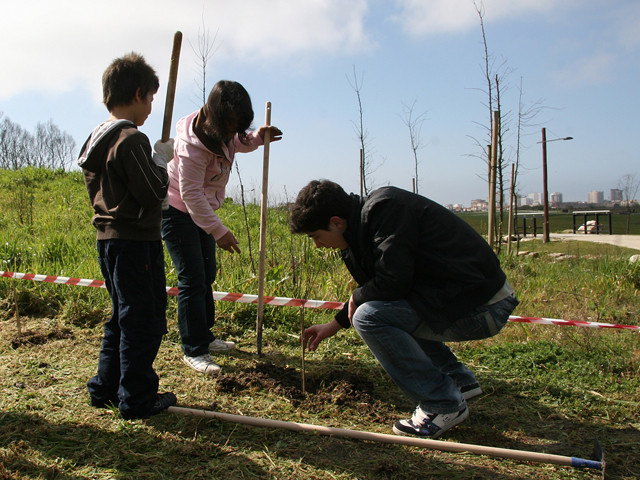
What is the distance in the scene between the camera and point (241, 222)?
10.3 meters

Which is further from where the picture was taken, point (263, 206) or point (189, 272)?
point (263, 206)

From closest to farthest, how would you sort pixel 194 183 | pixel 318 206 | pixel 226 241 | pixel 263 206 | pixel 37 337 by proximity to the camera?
pixel 318 206 → pixel 194 183 → pixel 226 241 → pixel 263 206 → pixel 37 337

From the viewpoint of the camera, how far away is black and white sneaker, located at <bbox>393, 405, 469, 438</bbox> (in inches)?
89.1

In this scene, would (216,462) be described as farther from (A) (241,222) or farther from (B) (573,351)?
(A) (241,222)

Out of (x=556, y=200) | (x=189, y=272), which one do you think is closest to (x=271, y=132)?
(x=189, y=272)

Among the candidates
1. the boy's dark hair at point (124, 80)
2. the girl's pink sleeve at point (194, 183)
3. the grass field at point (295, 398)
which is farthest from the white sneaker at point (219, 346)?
the boy's dark hair at point (124, 80)

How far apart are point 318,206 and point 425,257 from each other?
57cm

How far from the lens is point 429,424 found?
2.27m

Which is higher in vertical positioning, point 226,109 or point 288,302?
point 226,109

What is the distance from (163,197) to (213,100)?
2.66ft

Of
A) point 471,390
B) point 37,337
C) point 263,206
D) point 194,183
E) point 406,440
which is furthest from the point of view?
point 37,337

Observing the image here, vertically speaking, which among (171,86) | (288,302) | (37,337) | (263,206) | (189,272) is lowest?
(37,337)

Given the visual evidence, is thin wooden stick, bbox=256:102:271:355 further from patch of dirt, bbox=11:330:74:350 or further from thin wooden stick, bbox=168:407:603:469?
patch of dirt, bbox=11:330:74:350

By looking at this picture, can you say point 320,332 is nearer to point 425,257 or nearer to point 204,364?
point 425,257
